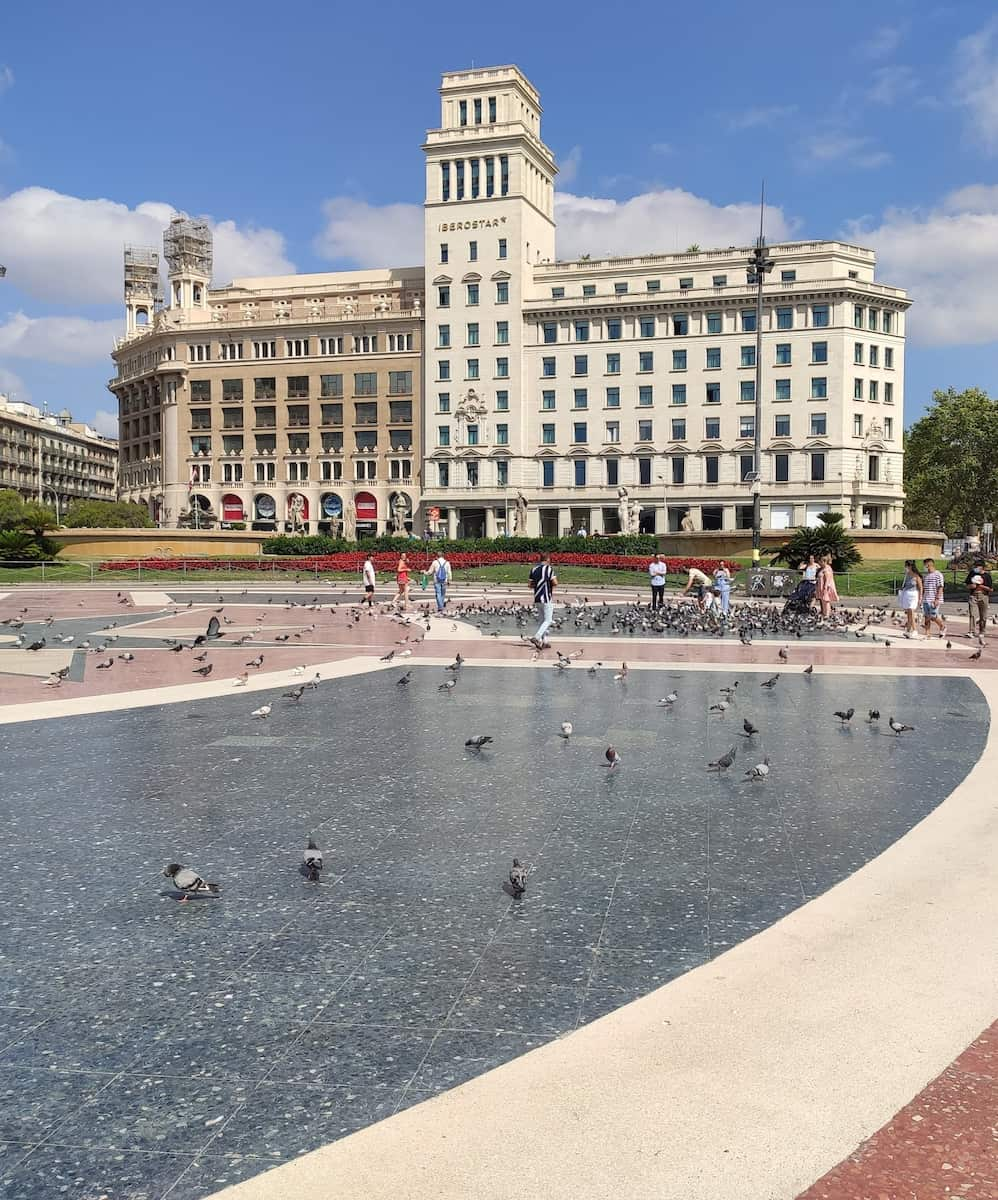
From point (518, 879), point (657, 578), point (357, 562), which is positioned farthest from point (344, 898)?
point (357, 562)

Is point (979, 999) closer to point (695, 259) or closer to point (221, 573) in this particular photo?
point (221, 573)

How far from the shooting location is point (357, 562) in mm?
50406

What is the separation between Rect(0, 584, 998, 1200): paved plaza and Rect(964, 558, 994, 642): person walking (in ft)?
38.8

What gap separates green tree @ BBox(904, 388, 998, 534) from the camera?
8056cm

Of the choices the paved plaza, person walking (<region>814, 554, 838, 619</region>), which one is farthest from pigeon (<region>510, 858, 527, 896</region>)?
person walking (<region>814, 554, 838, 619</region>)

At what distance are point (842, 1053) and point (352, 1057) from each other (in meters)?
1.87

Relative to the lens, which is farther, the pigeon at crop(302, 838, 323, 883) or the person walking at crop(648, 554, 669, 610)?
the person walking at crop(648, 554, 669, 610)

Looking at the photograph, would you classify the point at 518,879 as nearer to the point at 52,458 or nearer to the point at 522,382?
the point at 522,382

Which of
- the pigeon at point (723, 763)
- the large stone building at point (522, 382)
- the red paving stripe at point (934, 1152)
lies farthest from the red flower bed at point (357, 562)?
the red paving stripe at point (934, 1152)

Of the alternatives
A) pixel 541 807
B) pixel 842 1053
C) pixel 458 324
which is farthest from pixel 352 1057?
pixel 458 324

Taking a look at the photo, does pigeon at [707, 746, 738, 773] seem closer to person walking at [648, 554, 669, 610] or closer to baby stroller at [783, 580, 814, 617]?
person walking at [648, 554, 669, 610]

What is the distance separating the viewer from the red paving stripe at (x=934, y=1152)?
3074mm

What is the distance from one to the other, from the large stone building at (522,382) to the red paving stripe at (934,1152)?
68.3 meters

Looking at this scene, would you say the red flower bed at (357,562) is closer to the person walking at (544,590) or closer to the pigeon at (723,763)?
the person walking at (544,590)
